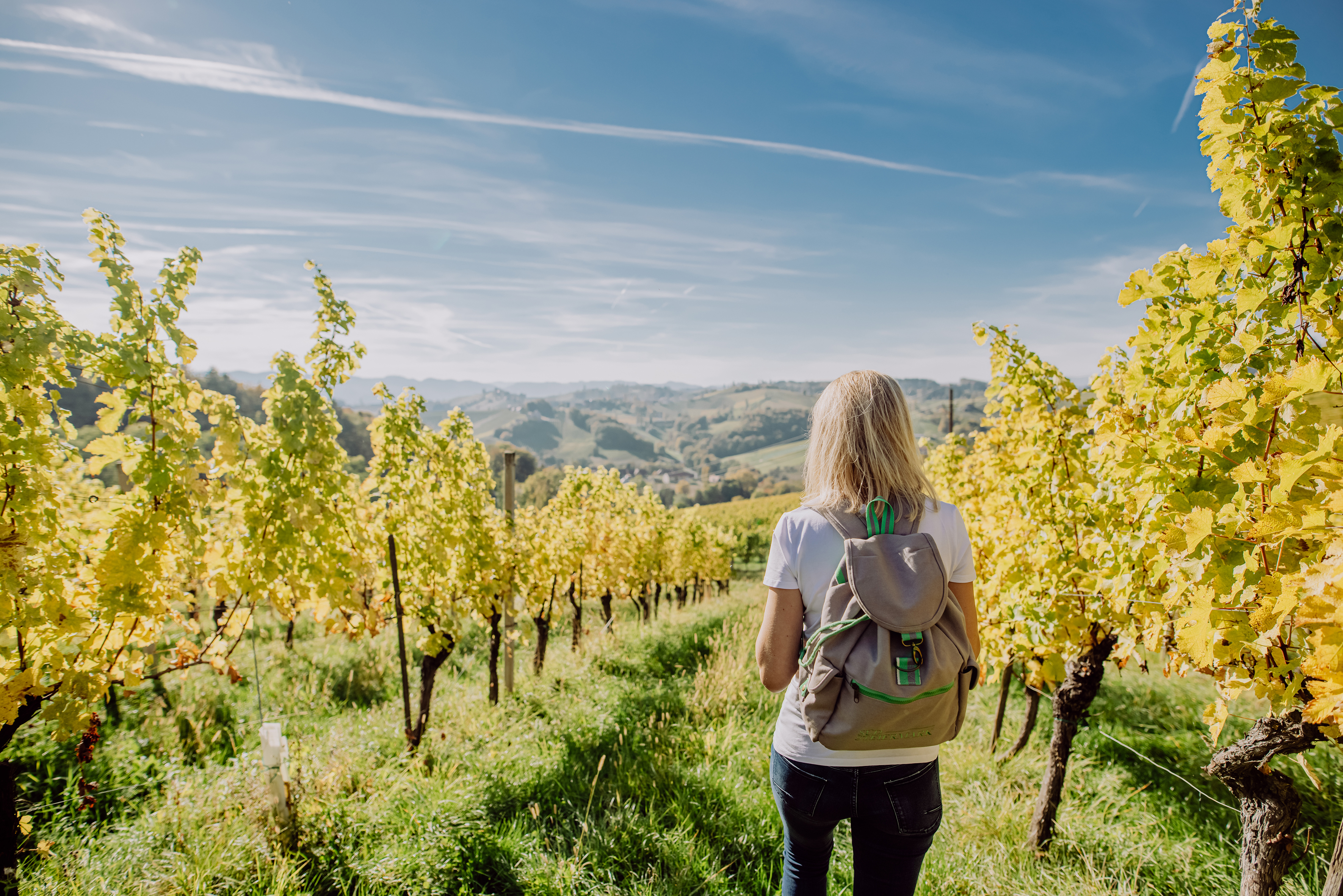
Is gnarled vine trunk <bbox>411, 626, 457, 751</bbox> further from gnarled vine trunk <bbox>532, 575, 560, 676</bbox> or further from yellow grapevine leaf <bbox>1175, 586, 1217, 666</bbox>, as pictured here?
yellow grapevine leaf <bbox>1175, 586, 1217, 666</bbox>

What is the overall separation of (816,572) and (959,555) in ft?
1.54

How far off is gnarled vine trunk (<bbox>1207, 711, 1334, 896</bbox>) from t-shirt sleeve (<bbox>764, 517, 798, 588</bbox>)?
1.71 metres

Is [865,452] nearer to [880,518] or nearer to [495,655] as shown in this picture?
[880,518]

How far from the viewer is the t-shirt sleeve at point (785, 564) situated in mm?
1614

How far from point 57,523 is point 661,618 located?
9357 millimetres

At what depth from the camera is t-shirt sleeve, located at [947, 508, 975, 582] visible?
1669mm

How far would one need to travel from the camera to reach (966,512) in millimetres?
5281

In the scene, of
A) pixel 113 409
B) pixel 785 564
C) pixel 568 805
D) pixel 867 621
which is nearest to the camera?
pixel 867 621

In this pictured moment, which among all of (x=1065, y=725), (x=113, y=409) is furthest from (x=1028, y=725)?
(x=113, y=409)

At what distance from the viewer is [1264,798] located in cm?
199

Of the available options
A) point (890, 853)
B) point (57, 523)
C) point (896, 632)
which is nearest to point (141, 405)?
point (57, 523)

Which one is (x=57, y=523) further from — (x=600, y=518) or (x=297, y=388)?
(x=600, y=518)

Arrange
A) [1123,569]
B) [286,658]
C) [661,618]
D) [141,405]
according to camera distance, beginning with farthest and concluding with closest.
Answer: [661,618] < [286,658] < [141,405] < [1123,569]

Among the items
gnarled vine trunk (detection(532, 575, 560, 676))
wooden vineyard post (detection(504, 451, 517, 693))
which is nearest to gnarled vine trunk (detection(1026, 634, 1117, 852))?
wooden vineyard post (detection(504, 451, 517, 693))
